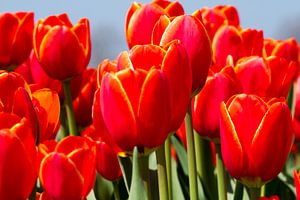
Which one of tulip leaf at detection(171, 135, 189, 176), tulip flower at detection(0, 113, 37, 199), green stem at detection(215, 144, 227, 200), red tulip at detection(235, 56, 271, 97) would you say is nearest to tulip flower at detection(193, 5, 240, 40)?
tulip leaf at detection(171, 135, 189, 176)

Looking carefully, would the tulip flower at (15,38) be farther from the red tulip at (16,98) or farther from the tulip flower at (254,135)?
the tulip flower at (254,135)

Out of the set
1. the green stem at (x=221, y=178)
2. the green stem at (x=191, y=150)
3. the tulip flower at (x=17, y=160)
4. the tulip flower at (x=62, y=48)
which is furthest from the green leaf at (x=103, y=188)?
the tulip flower at (x=17, y=160)

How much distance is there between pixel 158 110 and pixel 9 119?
0.20 metres

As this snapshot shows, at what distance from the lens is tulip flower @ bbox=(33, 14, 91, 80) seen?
5.72 feet

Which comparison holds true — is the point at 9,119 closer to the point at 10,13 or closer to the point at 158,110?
the point at 158,110

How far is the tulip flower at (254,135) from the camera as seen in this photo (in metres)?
1.21

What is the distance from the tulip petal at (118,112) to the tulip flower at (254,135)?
142 millimetres

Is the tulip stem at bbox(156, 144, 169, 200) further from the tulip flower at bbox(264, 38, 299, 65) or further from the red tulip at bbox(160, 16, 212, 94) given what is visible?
the tulip flower at bbox(264, 38, 299, 65)

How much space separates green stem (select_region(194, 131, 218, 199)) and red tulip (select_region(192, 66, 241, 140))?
165 mm

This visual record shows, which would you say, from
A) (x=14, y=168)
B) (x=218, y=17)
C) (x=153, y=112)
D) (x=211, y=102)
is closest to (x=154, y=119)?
(x=153, y=112)

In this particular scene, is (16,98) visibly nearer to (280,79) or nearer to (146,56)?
(146,56)

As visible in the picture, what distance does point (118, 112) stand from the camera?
1.16 m

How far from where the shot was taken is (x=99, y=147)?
1.54m

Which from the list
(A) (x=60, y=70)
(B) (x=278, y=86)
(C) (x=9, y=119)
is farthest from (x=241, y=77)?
(C) (x=9, y=119)
